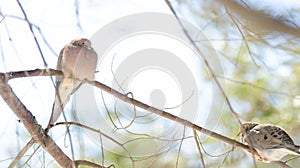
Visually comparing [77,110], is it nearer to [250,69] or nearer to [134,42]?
[134,42]

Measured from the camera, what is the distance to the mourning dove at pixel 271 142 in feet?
7.48

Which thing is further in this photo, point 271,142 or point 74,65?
point 271,142

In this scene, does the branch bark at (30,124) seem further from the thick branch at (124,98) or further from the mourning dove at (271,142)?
the mourning dove at (271,142)

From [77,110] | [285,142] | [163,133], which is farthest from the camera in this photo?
[285,142]

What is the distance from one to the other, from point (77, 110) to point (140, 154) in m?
0.47

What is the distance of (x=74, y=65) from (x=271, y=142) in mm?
992

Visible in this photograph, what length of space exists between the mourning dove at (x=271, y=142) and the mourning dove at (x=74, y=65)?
0.76m

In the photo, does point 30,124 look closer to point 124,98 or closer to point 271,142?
point 124,98

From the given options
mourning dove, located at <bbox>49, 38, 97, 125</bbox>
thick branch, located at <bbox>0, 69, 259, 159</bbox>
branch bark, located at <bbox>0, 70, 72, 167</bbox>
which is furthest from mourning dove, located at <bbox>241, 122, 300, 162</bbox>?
branch bark, located at <bbox>0, 70, 72, 167</bbox>

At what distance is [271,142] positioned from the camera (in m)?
2.37

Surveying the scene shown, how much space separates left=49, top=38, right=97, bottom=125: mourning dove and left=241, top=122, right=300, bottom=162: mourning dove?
0.76m

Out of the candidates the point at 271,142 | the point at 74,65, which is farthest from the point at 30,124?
the point at 271,142

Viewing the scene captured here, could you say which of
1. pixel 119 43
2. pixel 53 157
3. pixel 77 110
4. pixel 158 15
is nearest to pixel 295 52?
pixel 158 15

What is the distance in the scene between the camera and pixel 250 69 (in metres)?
2.37
